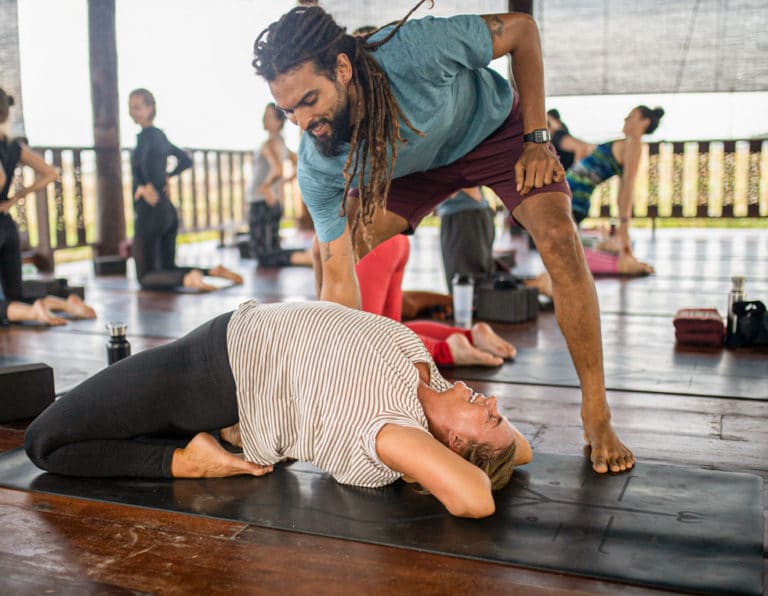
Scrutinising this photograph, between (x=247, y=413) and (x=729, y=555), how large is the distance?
93 cm

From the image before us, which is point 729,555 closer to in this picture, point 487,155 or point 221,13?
point 487,155

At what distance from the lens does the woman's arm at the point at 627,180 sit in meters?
4.88

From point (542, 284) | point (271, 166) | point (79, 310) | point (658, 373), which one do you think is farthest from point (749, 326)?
point (271, 166)

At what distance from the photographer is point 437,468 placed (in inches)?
58.4

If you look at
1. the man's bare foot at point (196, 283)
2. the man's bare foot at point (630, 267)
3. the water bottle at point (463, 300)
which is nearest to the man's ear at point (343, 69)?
the water bottle at point (463, 300)

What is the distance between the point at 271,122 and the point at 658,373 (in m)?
3.72

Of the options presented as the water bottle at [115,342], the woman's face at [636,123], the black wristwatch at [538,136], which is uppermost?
the woman's face at [636,123]

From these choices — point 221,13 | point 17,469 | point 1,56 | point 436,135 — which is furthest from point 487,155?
point 221,13

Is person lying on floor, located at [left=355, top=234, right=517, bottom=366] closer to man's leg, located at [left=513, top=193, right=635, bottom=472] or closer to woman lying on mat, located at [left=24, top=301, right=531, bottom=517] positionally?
man's leg, located at [left=513, top=193, right=635, bottom=472]

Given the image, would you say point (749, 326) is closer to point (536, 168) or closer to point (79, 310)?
point (536, 168)

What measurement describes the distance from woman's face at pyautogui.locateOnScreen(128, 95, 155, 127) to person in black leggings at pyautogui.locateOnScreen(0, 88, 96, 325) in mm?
772

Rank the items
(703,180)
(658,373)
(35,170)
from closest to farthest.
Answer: (658,373)
(35,170)
(703,180)

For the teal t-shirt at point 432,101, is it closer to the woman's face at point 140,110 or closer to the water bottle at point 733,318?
the water bottle at point 733,318

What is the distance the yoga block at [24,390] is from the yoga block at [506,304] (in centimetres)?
198
